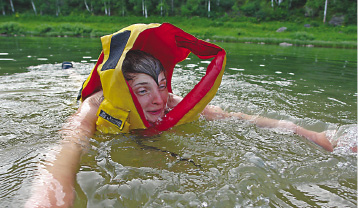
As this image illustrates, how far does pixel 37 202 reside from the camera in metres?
1.35

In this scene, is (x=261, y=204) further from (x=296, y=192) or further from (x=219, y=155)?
(x=219, y=155)

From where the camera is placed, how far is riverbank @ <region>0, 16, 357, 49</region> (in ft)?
85.7

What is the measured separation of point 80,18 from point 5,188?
43640mm

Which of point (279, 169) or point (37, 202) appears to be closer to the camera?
point (37, 202)

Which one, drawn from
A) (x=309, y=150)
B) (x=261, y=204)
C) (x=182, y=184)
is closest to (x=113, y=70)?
(x=182, y=184)

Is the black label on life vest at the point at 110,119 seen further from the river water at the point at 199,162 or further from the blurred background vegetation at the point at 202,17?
the blurred background vegetation at the point at 202,17

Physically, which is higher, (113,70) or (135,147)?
(113,70)

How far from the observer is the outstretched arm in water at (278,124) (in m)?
2.45

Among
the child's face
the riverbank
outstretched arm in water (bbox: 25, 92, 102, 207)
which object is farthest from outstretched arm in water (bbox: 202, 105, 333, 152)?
the riverbank

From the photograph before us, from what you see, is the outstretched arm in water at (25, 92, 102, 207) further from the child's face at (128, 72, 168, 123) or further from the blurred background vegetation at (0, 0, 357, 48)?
the blurred background vegetation at (0, 0, 357, 48)

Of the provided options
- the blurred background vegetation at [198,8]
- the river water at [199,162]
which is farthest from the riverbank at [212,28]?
the river water at [199,162]

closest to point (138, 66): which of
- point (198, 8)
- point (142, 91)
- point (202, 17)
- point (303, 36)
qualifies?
point (142, 91)

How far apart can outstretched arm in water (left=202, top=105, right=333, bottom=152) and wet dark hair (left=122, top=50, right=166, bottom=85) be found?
1.03 meters

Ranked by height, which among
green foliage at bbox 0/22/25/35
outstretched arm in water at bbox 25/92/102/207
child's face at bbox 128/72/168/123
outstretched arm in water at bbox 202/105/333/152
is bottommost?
outstretched arm in water at bbox 202/105/333/152
